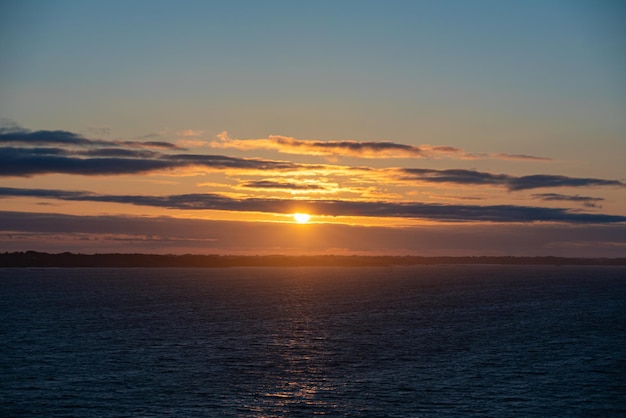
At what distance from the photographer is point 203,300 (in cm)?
16362

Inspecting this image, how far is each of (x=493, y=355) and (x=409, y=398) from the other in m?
25.9

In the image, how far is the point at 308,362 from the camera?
7675 centimetres

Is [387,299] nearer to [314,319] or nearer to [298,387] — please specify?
[314,319]

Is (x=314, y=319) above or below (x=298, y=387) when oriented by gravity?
above

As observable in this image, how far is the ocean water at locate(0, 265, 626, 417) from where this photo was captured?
5753cm

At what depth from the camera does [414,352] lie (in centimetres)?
8369

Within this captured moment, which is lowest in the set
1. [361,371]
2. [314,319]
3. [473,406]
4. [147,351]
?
[473,406]

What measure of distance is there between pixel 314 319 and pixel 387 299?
164ft

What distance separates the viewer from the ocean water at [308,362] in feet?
189

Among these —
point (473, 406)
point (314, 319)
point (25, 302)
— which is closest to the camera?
point (473, 406)

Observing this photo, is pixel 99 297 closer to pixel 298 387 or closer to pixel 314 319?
pixel 314 319

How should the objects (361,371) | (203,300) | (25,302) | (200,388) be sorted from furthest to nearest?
1. (203,300)
2. (25,302)
3. (361,371)
4. (200,388)

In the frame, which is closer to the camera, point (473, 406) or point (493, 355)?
point (473, 406)

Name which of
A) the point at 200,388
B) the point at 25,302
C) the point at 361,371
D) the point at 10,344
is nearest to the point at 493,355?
the point at 361,371
